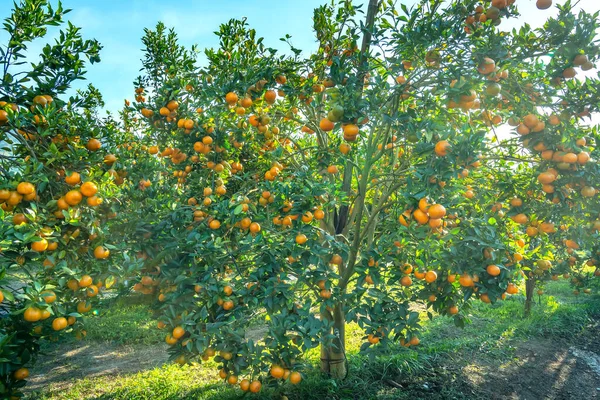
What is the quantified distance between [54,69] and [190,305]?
1907 millimetres

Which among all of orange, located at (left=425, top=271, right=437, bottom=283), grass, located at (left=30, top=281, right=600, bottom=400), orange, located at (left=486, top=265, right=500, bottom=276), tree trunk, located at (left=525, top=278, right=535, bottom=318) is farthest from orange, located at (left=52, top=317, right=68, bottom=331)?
tree trunk, located at (left=525, top=278, right=535, bottom=318)

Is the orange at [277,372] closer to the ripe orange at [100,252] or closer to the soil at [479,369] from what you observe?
the ripe orange at [100,252]

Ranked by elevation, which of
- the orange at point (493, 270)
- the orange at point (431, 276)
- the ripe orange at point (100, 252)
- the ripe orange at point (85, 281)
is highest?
the ripe orange at point (100, 252)

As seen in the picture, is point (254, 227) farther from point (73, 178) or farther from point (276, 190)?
point (73, 178)

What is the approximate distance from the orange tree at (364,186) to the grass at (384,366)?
102 centimetres

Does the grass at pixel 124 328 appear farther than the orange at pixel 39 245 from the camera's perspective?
Yes

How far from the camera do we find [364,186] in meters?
3.62

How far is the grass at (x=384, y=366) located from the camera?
3.93 metres

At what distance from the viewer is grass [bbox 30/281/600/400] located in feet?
12.9

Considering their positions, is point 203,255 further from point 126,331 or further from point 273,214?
point 126,331

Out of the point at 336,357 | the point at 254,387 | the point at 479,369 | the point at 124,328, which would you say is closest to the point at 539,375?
the point at 479,369

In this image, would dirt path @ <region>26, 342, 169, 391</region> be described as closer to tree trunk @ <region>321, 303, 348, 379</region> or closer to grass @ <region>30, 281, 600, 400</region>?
grass @ <region>30, 281, 600, 400</region>

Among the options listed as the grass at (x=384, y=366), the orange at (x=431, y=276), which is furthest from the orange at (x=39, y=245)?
the orange at (x=431, y=276)

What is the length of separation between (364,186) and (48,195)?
2.56m
